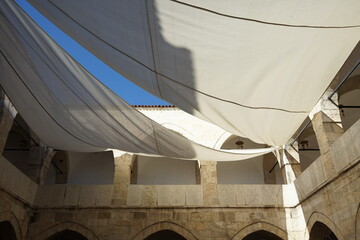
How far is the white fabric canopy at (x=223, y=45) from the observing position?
2.75 meters

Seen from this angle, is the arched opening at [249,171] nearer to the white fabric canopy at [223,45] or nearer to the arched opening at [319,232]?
the arched opening at [319,232]

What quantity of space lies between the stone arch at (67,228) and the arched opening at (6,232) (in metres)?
0.67

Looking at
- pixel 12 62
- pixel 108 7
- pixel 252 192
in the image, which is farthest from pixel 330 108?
pixel 12 62

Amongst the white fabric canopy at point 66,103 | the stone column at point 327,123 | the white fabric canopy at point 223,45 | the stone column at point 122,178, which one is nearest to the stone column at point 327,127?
the stone column at point 327,123

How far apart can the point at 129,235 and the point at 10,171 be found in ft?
10.7

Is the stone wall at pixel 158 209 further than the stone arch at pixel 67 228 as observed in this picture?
No

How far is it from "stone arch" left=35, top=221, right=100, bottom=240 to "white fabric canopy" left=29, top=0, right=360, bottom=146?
5615 mm

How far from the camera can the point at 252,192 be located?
8859mm

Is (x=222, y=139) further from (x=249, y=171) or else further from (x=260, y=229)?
(x=260, y=229)

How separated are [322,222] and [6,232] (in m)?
7.30

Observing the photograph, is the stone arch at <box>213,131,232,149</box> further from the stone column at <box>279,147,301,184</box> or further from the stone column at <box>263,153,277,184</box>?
the stone column at <box>263,153,277,184</box>

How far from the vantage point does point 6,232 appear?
777 cm

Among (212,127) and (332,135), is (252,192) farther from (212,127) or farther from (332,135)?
(332,135)

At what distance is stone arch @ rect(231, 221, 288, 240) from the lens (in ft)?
27.2
